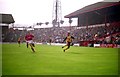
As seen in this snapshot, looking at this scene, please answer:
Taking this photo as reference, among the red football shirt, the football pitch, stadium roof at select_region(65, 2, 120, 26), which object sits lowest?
the football pitch

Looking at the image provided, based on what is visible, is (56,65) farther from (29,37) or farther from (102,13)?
(102,13)

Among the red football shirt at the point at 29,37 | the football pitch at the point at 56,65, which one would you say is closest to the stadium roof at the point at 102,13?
the red football shirt at the point at 29,37

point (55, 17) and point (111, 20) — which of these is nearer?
point (55, 17)

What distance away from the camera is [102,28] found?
103 ft

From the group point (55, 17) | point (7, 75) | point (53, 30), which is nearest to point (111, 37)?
point (53, 30)

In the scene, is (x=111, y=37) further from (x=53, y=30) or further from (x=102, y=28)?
(x=53, y=30)

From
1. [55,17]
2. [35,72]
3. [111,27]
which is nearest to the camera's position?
[35,72]

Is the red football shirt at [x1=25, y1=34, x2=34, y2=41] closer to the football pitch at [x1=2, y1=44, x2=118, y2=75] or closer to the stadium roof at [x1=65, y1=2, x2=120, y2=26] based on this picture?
the football pitch at [x1=2, y1=44, x2=118, y2=75]

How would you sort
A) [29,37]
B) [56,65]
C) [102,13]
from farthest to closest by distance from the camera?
[102,13] → [29,37] → [56,65]

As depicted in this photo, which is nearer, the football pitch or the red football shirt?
the football pitch

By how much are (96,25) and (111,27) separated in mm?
2820

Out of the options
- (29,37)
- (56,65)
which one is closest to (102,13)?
(29,37)

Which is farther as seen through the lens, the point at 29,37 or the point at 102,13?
the point at 102,13

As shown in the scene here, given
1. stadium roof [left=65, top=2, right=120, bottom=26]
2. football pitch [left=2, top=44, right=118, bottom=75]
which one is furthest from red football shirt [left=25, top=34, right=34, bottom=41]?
stadium roof [left=65, top=2, right=120, bottom=26]
